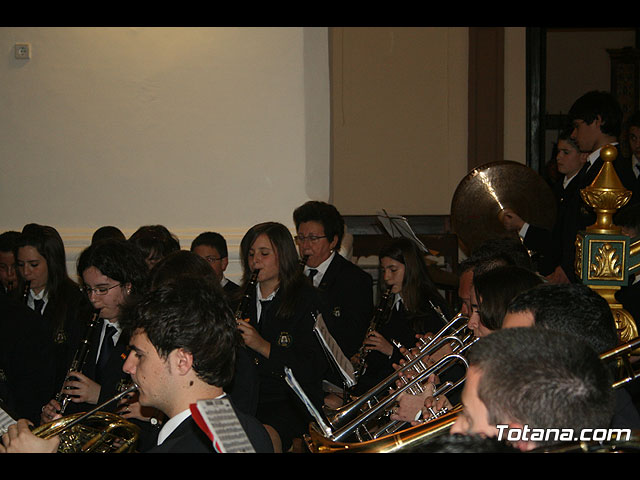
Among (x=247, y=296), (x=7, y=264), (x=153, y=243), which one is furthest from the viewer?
(x=7, y=264)

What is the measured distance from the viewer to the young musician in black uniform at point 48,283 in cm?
410

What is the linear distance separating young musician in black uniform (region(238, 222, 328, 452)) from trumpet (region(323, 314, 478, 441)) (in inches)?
16.4

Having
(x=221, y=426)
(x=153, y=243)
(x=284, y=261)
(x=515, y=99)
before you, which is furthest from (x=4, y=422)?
(x=515, y=99)

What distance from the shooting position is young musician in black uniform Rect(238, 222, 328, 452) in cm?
357

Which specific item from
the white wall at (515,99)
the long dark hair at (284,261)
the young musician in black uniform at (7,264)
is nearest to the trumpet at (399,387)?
the long dark hair at (284,261)

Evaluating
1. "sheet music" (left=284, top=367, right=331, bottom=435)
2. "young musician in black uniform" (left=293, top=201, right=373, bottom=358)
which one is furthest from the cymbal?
"sheet music" (left=284, top=367, right=331, bottom=435)

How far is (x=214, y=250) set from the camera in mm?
4883

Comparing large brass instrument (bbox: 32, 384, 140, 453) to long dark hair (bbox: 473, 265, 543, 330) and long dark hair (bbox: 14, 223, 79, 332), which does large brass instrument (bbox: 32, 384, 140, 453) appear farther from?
long dark hair (bbox: 14, 223, 79, 332)

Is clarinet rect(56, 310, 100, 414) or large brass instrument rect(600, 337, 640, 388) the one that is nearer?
large brass instrument rect(600, 337, 640, 388)

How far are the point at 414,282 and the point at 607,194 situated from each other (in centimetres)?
200

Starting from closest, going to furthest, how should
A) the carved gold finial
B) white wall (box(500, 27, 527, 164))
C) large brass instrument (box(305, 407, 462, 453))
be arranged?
large brass instrument (box(305, 407, 462, 453)) < the carved gold finial < white wall (box(500, 27, 527, 164))

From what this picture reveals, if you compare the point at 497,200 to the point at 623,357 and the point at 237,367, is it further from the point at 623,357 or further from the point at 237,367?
the point at 623,357

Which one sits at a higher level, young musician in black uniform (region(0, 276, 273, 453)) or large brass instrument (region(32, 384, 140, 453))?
young musician in black uniform (region(0, 276, 273, 453))

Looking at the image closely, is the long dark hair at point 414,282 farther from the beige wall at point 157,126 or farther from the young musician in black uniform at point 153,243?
the young musician in black uniform at point 153,243
